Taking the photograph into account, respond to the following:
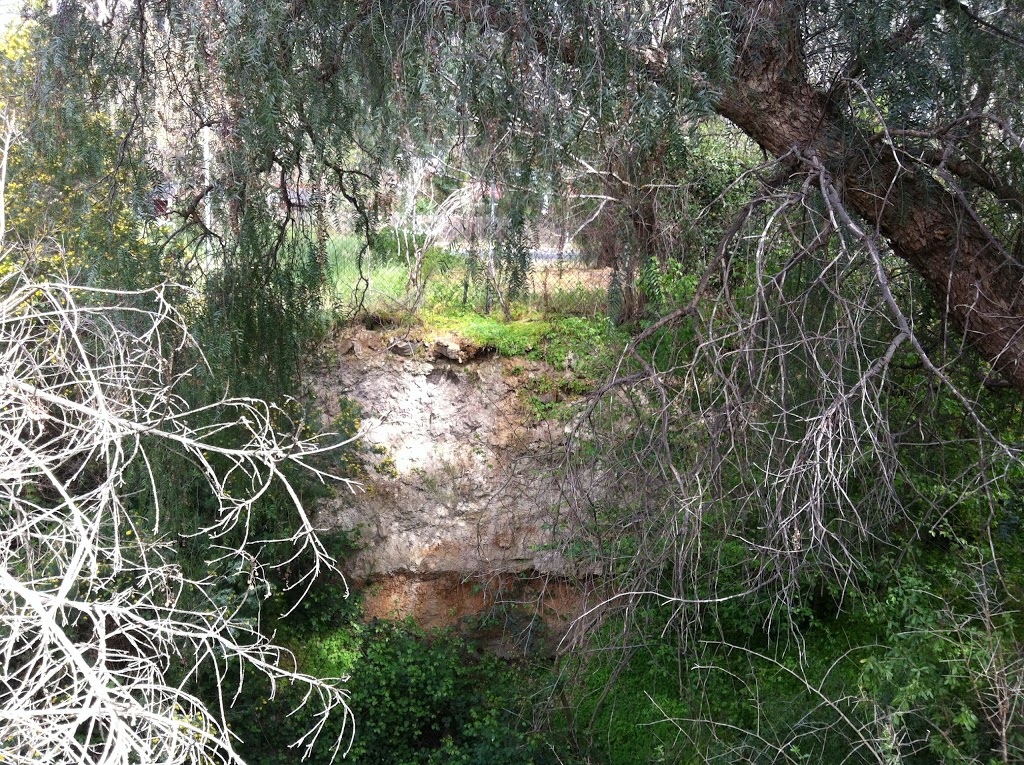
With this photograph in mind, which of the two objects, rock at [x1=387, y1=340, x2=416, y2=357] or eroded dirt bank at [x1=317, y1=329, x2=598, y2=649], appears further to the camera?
rock at [x1=387, y1=340, x2=416, y2=357]

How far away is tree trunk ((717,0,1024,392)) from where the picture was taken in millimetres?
3895

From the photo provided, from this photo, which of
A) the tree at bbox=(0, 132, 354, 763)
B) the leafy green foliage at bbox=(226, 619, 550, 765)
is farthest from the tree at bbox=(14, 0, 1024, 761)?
the leafy green foliage at bbox=(226, 619, 550, 765)

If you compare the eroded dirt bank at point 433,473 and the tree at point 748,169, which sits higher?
the tree at point 748,169

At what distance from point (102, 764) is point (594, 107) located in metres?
2.86

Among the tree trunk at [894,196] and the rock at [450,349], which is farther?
the rock at [450,349]

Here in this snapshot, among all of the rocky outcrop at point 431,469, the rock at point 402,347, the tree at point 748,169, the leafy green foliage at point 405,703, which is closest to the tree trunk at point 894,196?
the tree at point 748,169

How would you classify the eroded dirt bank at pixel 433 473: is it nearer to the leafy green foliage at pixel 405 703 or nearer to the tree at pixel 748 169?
the leafy green foliage at pixel 405 703

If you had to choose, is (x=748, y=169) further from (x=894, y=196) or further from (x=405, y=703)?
(x=405, y=703)

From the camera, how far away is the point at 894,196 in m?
4.01

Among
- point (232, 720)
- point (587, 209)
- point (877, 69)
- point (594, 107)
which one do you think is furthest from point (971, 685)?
point (232, 720)

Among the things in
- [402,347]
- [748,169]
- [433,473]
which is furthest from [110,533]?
[748,169]

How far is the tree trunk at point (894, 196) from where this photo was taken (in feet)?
12.8

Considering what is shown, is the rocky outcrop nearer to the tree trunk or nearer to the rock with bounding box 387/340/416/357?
the rock with bounding box 387/340/416/357

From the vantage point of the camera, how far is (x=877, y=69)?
3.75 m
